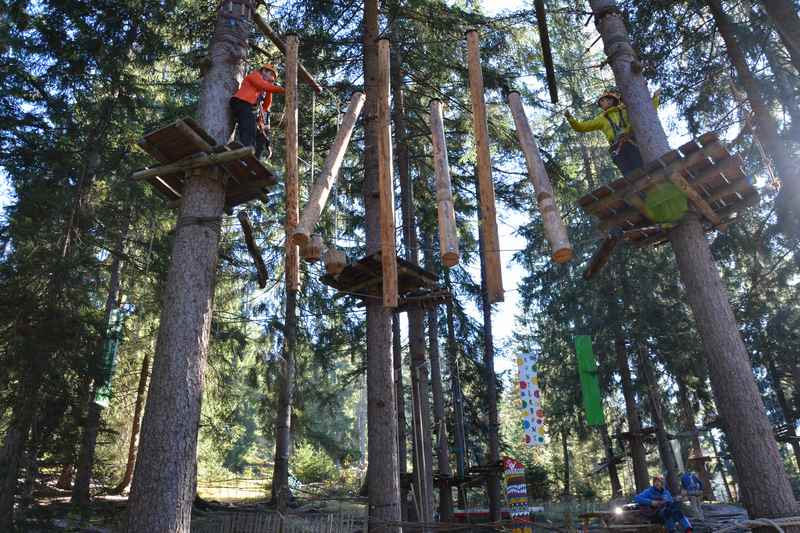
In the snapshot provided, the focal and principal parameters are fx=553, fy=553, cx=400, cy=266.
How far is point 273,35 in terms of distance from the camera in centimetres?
813

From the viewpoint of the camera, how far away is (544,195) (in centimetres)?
568

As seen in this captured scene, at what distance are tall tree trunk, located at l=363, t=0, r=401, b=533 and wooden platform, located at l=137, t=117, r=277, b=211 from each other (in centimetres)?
236

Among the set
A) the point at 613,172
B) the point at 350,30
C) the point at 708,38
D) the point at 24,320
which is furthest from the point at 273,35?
the point at 613,172

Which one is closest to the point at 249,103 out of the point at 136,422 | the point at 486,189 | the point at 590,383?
the point at 486,189

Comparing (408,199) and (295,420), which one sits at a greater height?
(408,199)

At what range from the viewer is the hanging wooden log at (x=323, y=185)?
5.40m

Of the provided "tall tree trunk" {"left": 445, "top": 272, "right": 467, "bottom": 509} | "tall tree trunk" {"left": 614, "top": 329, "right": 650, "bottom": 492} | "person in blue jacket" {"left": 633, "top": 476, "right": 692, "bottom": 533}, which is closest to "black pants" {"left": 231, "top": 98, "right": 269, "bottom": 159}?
"tall tree trunk" {"left": 445, "top": 272, "right": 467, "bottom": 509}

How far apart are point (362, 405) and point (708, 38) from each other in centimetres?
4416

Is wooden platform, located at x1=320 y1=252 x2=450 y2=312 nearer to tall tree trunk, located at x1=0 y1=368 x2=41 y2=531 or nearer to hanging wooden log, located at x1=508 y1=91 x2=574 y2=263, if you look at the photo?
hanging wooden log, located at x1=508 y1=91 x2=574 y2=263

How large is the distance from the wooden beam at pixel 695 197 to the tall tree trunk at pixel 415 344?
14.4 feet

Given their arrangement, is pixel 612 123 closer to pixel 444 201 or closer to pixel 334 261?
pixel 444 201

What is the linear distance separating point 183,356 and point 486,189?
11.4 feet

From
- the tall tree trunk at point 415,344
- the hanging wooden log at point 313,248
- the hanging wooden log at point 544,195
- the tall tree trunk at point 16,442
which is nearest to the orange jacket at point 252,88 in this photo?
the hanging wooden log at point 313,248

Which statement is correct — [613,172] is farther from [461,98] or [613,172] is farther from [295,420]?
[295,420]
